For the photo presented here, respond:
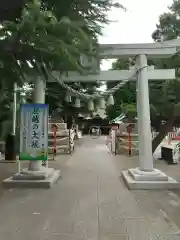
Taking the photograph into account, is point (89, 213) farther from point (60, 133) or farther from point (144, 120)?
point (60, 133)

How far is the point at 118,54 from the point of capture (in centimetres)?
856

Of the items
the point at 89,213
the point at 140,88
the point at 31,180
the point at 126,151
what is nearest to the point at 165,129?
the point at 126,151

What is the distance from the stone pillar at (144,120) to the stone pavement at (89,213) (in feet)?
3.07

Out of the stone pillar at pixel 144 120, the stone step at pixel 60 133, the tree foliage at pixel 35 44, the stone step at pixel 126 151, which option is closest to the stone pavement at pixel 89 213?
the stone pillar at pixel 144 120

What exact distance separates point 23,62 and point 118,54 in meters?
4.16

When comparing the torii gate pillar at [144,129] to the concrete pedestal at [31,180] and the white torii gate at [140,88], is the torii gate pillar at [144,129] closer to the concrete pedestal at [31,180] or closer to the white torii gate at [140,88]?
the white torii gate at [140,88]

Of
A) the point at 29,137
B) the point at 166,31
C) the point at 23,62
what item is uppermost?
the point at 166,31

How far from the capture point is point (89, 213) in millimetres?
5711

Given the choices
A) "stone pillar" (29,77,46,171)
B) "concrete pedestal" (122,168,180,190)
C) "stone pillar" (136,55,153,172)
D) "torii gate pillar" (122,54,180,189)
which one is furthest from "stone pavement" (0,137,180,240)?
"stone pillar" (136,55,153,172)

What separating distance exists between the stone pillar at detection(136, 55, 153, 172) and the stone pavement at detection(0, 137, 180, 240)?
0.94 m

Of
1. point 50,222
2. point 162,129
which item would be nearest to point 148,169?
point 50,222

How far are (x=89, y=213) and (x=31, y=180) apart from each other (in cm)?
291

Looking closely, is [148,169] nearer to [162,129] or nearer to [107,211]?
[107,211]

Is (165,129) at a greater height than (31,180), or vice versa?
(165,129)
